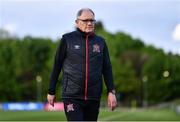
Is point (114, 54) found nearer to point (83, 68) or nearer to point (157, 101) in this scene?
point (157, 101)

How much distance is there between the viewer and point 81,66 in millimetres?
6570

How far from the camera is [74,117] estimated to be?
21.5 feet

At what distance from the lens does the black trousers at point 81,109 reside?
21.5 feet

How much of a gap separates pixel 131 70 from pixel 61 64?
306 ft

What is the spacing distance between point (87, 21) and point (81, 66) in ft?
1.63

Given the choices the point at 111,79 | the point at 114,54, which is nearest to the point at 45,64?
the point at 114,54

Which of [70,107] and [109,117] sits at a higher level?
[70,107]

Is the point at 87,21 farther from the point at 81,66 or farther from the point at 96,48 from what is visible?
the point at 81,66

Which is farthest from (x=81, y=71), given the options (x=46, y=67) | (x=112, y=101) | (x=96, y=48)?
(x=46, y=67)

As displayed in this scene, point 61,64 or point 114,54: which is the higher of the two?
point 61,64

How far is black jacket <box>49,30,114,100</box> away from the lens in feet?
21.5

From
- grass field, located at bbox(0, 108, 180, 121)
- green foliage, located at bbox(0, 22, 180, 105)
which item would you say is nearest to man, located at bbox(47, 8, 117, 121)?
grass field, located at bbox(0, 108, 180, 121)

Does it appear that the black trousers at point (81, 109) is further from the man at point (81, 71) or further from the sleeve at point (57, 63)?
the sleeve at point (57, 63)

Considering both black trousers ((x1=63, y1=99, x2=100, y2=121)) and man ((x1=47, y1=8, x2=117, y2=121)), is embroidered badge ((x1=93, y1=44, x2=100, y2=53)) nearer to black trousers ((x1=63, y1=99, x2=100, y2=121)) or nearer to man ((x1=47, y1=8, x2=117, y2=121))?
man ((x1=47, y1=8, x2=117, y2=121))
